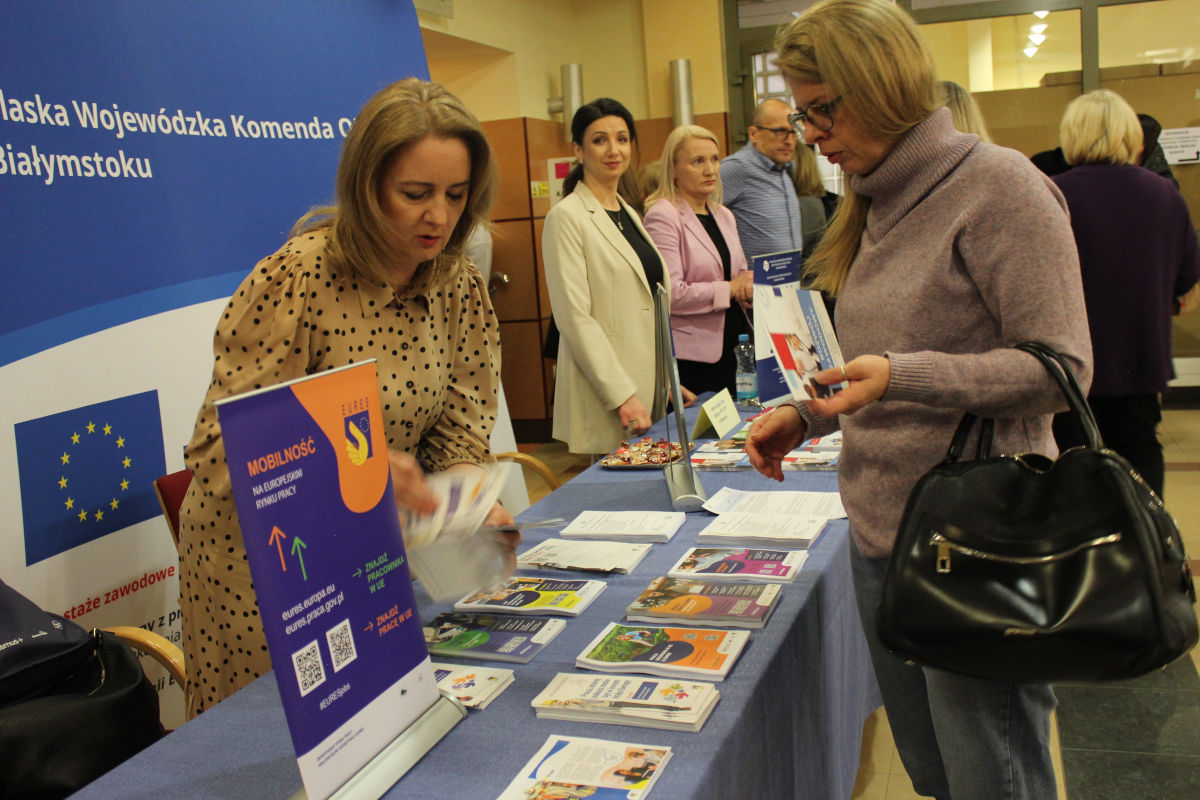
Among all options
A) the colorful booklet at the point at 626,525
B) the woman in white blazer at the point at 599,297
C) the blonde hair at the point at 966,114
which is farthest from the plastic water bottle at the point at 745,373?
the blonde hair at the point at 966,114

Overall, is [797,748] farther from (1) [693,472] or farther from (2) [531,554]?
(1) [693,472]

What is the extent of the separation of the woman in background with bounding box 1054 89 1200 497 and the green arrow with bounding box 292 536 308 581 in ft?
9.29

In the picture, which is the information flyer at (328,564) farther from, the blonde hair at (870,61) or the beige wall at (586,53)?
the beige wall at (586,53)

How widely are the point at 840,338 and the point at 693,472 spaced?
86 cm

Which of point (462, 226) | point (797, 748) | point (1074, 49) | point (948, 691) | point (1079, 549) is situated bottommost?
point (797, 748)

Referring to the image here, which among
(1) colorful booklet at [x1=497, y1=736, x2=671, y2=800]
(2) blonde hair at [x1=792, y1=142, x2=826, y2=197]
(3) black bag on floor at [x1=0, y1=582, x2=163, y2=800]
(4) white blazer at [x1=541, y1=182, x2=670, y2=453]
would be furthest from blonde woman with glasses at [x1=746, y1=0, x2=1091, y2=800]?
(2) blonde hair at [x1=792, y1=142, x2=826, y2=197]

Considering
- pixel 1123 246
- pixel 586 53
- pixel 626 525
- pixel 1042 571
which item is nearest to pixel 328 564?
pixel 1042 571

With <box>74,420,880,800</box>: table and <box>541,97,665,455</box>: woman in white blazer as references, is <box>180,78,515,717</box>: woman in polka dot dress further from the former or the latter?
<box>541,97,665,455</box>: woman in white blazer

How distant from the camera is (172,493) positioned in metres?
2.27

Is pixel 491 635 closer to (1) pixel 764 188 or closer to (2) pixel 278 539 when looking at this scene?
(2) pixel 278 539

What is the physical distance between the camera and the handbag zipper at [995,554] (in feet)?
3.39

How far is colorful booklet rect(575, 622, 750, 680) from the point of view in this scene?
4.34ft

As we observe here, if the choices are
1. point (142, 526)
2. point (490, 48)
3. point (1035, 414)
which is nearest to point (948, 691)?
point (1035, 414)

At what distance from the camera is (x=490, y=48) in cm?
621
